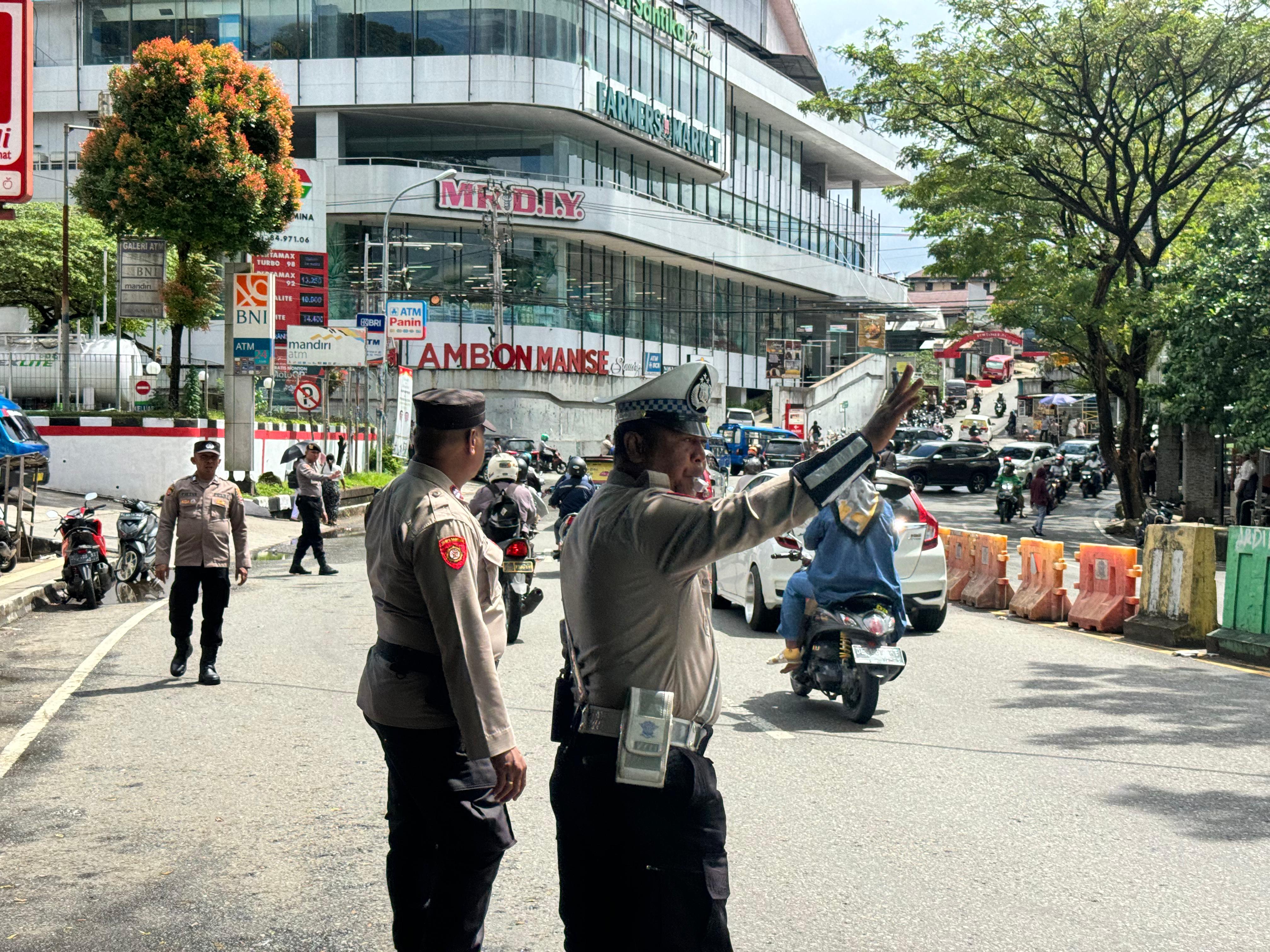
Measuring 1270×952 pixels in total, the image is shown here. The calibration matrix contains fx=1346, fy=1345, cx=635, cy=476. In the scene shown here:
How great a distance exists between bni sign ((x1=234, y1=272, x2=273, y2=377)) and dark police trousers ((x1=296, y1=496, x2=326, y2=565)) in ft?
36.8

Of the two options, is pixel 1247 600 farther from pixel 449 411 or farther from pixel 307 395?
pixel 307 395

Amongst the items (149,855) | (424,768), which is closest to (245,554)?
(149,855)

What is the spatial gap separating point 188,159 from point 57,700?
19252 mm

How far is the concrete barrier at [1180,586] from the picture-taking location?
1214 centimetres

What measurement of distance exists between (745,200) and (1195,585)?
61657 millimetres

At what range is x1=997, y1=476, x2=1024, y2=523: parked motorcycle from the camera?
1268 inches

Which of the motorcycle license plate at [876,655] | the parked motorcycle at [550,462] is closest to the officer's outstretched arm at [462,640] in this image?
the motorcycle license plate at [876,655]

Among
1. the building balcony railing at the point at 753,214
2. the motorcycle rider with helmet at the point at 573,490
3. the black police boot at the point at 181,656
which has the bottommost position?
the black police boot at the point at 181,656

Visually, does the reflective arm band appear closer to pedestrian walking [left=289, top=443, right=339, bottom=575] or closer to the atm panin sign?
pedestrian walking [left=289, top=443, right=339, bottom=575]

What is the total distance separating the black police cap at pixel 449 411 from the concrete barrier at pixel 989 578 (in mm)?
12557

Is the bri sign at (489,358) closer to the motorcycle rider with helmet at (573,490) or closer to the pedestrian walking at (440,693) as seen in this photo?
the motorcycle rider with helmet at (573,490)

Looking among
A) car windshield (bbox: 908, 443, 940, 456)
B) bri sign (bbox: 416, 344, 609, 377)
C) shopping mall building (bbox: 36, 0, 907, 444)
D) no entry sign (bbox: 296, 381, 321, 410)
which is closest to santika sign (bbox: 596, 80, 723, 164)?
shopping mall building (bbox: 36, 0, 907, 444)

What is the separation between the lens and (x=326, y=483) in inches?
723

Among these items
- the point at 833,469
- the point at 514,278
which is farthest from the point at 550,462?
the point at 833,469
